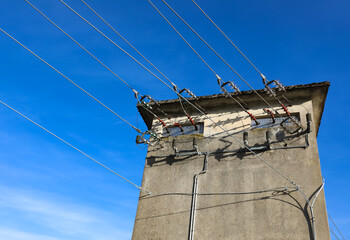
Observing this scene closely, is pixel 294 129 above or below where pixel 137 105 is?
below

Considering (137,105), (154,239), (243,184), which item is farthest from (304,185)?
(137,105)

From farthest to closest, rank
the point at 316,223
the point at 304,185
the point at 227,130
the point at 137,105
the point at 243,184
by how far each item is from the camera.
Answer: the point at 137,105, the point at 227,130, the point at 243,184, the point at 304,185, the point at 316,223

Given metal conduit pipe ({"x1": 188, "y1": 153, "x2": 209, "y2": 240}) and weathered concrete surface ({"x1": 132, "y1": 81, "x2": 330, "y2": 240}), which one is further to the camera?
metal conduit pipe ({"x1": 188, "y1": 153, "x2": 209, "y2": 240})

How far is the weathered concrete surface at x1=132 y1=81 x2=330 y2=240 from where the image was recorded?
31.1ft

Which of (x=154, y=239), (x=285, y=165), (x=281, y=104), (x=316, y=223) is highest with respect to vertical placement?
(x=281, y=104)

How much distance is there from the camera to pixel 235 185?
415 inches

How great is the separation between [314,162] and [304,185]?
34.8 inches

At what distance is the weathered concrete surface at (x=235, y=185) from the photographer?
9492mm

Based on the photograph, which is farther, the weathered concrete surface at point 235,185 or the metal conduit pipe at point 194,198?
→ the metal conduit pipe at point 194,198

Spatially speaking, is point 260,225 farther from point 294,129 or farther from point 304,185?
point 294,129

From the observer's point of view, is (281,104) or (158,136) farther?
(158,136)

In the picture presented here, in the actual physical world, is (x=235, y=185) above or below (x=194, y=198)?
above

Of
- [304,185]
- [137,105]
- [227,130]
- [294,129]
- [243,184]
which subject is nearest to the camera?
[304,185]

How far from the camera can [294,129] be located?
11.2 metres
